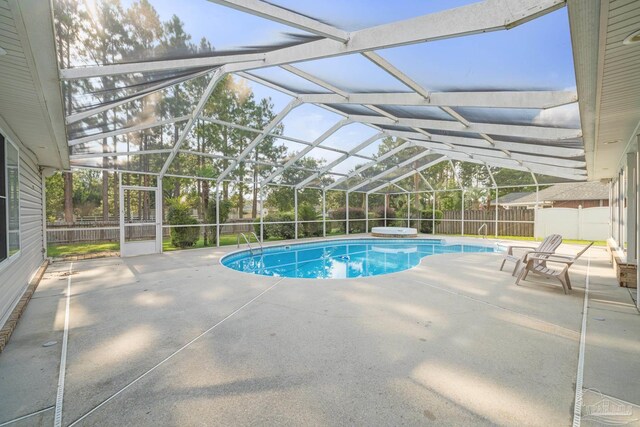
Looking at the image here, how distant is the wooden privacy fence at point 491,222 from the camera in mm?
14870

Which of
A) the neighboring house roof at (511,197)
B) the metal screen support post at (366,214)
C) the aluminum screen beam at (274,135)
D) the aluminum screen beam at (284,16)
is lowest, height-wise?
the metal screen support post at (366,214)

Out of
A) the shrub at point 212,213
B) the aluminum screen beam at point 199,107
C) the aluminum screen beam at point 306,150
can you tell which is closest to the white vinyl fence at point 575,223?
the aluminum screen beam at point 306,150

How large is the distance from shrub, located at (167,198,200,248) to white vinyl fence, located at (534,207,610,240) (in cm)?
1595

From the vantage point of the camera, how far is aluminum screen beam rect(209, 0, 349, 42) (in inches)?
113

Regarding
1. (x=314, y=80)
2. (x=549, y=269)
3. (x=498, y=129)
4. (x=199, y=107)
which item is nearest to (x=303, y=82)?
(x=314, y=80)

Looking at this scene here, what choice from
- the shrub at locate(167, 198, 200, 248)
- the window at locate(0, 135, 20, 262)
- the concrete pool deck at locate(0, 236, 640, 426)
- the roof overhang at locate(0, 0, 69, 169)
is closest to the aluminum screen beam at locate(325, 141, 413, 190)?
the shrub at locate(167, 198, 200, 248)

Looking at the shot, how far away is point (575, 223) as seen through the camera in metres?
14.5

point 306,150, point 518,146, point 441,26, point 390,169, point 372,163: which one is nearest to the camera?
point 441,26

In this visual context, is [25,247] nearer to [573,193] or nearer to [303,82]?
[303,82]

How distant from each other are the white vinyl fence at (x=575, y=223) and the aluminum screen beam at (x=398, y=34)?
1447 centimetres

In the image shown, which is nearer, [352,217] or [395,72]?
[395,72]

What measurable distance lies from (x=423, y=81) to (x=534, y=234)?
13293 mm

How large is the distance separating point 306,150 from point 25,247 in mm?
7859

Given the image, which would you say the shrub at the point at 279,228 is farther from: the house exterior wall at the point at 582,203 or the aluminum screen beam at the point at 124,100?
the house exterior wall at the point at 582,203
